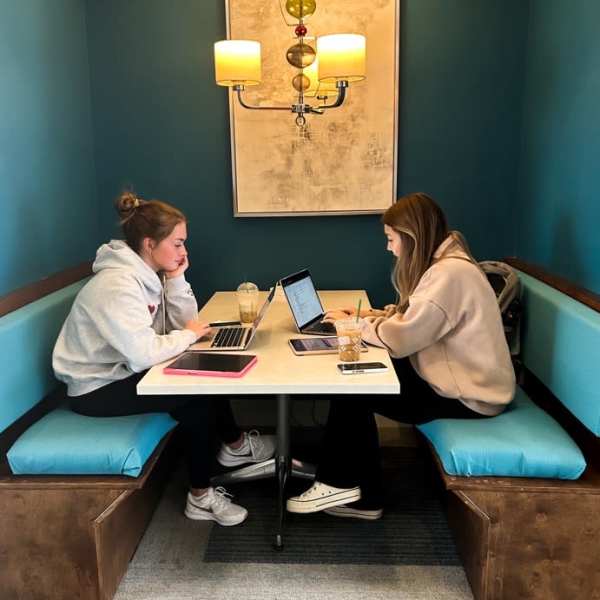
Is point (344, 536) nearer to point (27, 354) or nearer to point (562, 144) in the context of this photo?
point (27, 354)

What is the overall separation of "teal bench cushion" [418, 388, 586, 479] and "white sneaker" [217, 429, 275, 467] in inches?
35.9

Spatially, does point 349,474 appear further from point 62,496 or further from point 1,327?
point 1,327

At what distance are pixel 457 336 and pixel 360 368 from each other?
15.8 inches

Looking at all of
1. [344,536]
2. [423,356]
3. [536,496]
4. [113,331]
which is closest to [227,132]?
[113,331]

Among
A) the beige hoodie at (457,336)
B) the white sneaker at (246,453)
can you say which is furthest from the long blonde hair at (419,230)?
the white sneaker at (246,453)

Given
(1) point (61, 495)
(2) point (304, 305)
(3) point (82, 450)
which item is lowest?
(1) point (61, 495)

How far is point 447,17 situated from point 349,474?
2202 mm

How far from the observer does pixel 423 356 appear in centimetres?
212

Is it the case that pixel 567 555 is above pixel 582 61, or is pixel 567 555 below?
below

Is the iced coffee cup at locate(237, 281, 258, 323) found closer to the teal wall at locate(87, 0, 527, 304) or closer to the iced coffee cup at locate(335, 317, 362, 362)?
the iced coffee cup at locate(335, 317, 362, 362)

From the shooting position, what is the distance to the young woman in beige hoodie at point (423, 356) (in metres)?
2.03

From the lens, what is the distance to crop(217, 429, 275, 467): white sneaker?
268 cm

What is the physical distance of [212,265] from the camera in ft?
10.9

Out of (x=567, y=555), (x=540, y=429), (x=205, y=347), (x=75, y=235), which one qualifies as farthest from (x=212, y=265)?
(x=567, y=555)
